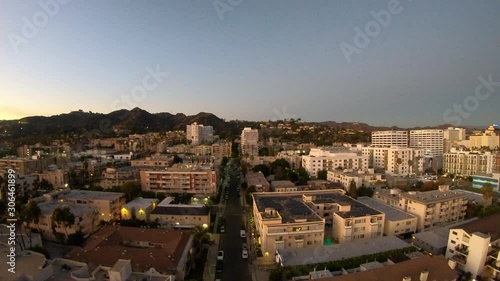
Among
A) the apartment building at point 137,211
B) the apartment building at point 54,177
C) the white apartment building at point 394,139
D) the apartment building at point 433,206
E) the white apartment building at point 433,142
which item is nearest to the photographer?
the apartment building at point 433,206

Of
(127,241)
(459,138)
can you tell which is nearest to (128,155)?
(127,241)

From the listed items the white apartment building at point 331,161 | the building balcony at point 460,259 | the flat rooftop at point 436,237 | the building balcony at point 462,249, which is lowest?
the building balcony at point 460,259

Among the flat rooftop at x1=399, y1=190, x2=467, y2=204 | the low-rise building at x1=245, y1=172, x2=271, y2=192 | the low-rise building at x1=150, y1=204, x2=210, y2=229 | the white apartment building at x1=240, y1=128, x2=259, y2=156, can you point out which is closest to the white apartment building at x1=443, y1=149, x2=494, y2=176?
the flat rooftop at x1=399, y1=190, x2=467, y2=204

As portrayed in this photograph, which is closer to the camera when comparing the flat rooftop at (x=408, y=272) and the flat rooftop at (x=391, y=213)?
the flat rooftop at (x=408, y=272)

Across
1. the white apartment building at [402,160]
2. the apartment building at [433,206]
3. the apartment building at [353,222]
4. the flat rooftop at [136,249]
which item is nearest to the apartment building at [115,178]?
the flat rooftop at [136,249]

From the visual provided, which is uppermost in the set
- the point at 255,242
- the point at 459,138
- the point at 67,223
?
the point at 459,138

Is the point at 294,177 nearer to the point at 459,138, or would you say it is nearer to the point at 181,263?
the point at 181,263

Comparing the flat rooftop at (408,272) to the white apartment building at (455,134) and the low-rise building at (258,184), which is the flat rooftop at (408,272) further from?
the white apartment building at (455,134)

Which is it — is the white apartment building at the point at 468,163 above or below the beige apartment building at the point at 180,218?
above
